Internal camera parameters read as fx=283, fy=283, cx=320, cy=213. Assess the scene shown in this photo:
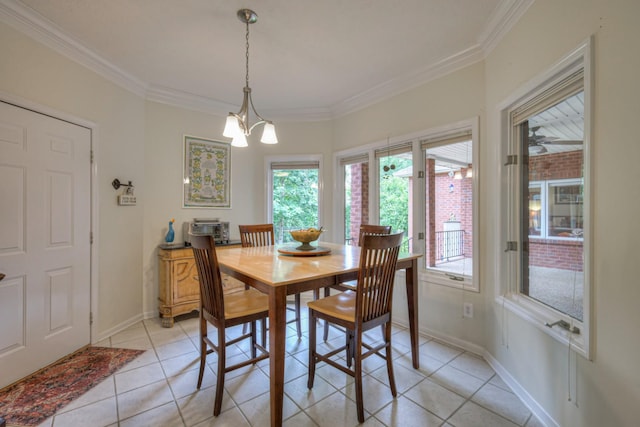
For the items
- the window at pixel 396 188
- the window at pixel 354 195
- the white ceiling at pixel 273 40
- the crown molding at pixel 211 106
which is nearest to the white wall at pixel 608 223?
the white ceiling at pixel 273 40

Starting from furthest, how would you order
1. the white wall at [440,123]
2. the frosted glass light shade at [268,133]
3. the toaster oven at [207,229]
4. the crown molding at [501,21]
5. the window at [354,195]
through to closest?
the window at [354,195] < the toaster oven at [207,229] < the white wall at [440,123] < the frosted glass light shade at [268,133] < the crown molding at [501,21]

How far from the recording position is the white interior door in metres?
1.99

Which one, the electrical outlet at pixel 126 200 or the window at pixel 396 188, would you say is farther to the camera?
the window at pixel 396 188

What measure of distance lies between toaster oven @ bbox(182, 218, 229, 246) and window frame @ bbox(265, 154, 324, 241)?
69cm

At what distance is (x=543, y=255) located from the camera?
1.85 meters

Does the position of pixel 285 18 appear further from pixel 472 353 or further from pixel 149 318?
pixel 149 318

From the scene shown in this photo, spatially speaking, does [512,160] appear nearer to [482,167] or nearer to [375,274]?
[482,167]

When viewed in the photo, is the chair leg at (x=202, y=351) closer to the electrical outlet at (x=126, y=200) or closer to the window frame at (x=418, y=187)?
the electrical outlet at (x=126, y=200)

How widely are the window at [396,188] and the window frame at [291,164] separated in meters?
0.87

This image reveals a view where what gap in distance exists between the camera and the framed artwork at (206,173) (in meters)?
3.50

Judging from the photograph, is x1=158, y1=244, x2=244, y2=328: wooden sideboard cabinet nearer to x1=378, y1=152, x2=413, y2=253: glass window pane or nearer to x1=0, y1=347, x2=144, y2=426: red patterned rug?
x1=0, y1=347, x2=144, y2=426: red patterned rug

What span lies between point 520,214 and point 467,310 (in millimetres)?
974

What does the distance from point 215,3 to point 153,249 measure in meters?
2.58

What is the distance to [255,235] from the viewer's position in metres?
2.97
